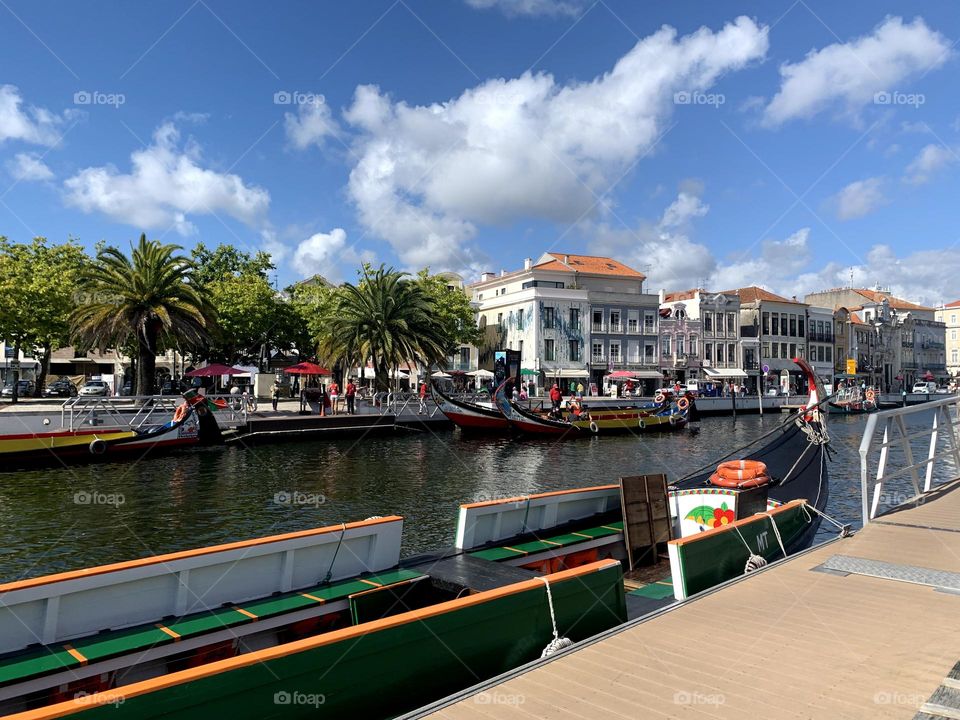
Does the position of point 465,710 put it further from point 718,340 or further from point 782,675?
point 718,340

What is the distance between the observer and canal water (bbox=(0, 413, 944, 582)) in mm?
14500

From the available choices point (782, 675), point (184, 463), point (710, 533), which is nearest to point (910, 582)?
point (710, 533)

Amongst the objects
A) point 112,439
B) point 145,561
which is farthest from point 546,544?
point 112,439

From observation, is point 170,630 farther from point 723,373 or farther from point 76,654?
point 723,373

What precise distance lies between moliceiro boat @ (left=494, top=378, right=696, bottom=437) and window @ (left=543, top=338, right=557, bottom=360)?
65.5ft

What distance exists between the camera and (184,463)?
2484 cm

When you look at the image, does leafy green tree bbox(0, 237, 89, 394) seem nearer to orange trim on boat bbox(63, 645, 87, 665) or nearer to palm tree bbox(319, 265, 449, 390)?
palm tree bbox(319, 265, 449, 390)

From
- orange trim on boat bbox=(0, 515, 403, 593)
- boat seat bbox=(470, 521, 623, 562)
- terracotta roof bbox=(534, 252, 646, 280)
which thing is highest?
terracotta roof bbox=(534, 252, 646, 280)

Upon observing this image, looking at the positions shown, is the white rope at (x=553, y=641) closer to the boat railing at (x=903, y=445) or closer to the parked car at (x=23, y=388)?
the boat railing at (x=903, y=445)

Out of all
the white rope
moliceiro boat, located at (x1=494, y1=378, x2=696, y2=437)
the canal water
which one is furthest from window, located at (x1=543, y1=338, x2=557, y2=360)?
the white rope

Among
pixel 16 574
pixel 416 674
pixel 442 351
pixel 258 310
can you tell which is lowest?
pixel 16 574

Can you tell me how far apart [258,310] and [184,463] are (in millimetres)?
28378

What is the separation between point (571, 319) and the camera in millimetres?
65250

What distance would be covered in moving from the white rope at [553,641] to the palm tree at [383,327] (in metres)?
35.8
